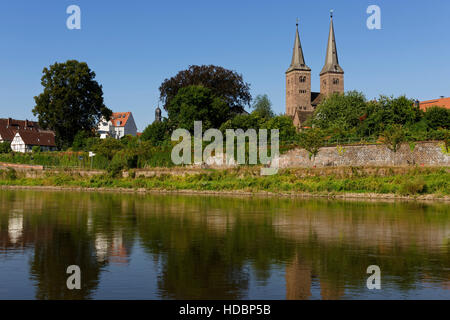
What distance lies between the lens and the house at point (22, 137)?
102m

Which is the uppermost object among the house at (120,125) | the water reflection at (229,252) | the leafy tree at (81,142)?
the house at (120,125)

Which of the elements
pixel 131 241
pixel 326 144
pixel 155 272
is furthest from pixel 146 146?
pixel 155 272

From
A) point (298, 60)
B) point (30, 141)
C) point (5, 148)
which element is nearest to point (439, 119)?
point (5, 148)

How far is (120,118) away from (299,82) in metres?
52.7

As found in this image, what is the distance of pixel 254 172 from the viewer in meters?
53.8

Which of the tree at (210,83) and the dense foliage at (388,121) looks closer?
the dense foliage at (388,121)

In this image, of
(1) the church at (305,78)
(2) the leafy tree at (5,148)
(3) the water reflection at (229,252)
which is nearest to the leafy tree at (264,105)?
(1) the church at (305,78)

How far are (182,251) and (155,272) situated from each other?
3230 mm

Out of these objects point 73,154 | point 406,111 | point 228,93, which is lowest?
point 73,154

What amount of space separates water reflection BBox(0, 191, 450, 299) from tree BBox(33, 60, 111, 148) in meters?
47.0

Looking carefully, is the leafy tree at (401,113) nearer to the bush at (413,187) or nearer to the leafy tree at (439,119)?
the leafy tree at (439,119)

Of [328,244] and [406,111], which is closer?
[328,244]

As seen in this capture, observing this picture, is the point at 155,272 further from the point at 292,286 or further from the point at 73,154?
the point at 73,154

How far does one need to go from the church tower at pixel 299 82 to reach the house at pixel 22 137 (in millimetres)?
68377
